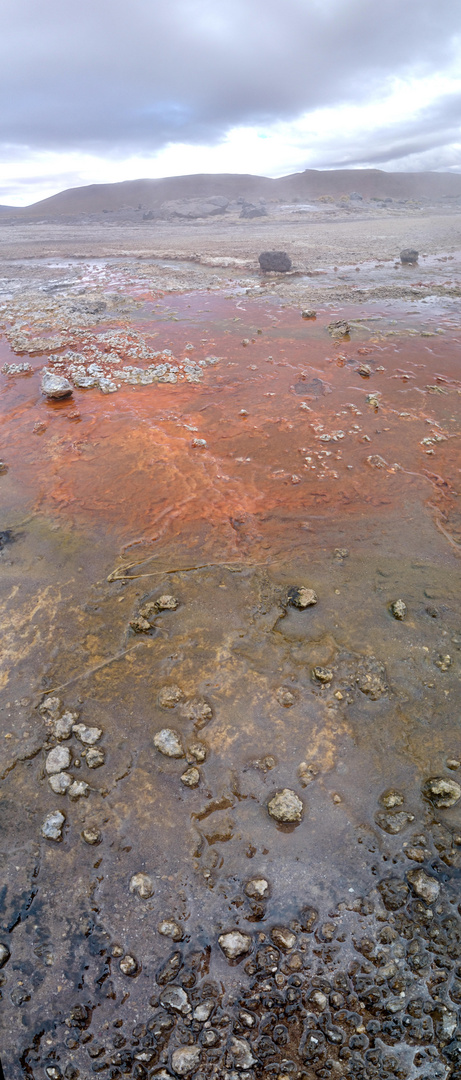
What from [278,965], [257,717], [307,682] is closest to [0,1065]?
[278,965]

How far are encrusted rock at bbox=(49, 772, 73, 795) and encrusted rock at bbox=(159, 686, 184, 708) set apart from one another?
87 centimetres

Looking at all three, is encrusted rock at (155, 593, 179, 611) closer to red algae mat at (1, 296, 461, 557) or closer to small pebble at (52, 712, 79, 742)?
red algae mat at (1, 296, 461, 557)

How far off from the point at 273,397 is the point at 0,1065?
839 centimetres

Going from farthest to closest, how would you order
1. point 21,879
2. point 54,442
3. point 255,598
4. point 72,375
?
point 72,375 < point 54,442 < point 255,598 < point 21,879

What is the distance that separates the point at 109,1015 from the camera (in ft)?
7.63

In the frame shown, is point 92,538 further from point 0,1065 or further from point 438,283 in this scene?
point 438,283

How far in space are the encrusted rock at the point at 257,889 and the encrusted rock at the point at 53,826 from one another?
4.36 feet

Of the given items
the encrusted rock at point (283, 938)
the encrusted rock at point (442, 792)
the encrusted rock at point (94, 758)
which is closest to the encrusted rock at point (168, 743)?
the encrusted rock at point (94, 758)

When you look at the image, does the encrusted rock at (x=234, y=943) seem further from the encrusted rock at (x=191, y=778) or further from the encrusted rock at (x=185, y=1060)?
Answer: the encrusted rock at (x=191, y=778)

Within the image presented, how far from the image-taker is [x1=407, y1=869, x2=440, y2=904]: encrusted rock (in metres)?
2.63

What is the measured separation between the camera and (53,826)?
9.75 feet

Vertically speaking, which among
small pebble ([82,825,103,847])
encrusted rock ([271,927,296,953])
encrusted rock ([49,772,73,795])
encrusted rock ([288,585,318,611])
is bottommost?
encrusted rock ([271,927,296,953])

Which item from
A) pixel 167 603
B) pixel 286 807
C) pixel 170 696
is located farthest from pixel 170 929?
pixel 167 603

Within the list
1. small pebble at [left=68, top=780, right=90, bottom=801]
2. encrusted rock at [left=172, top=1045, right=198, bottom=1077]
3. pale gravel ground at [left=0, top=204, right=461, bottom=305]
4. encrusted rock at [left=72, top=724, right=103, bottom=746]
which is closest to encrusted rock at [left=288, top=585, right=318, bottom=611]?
encrusted rock at [left=72, top=724, right=103, bottom=746]
